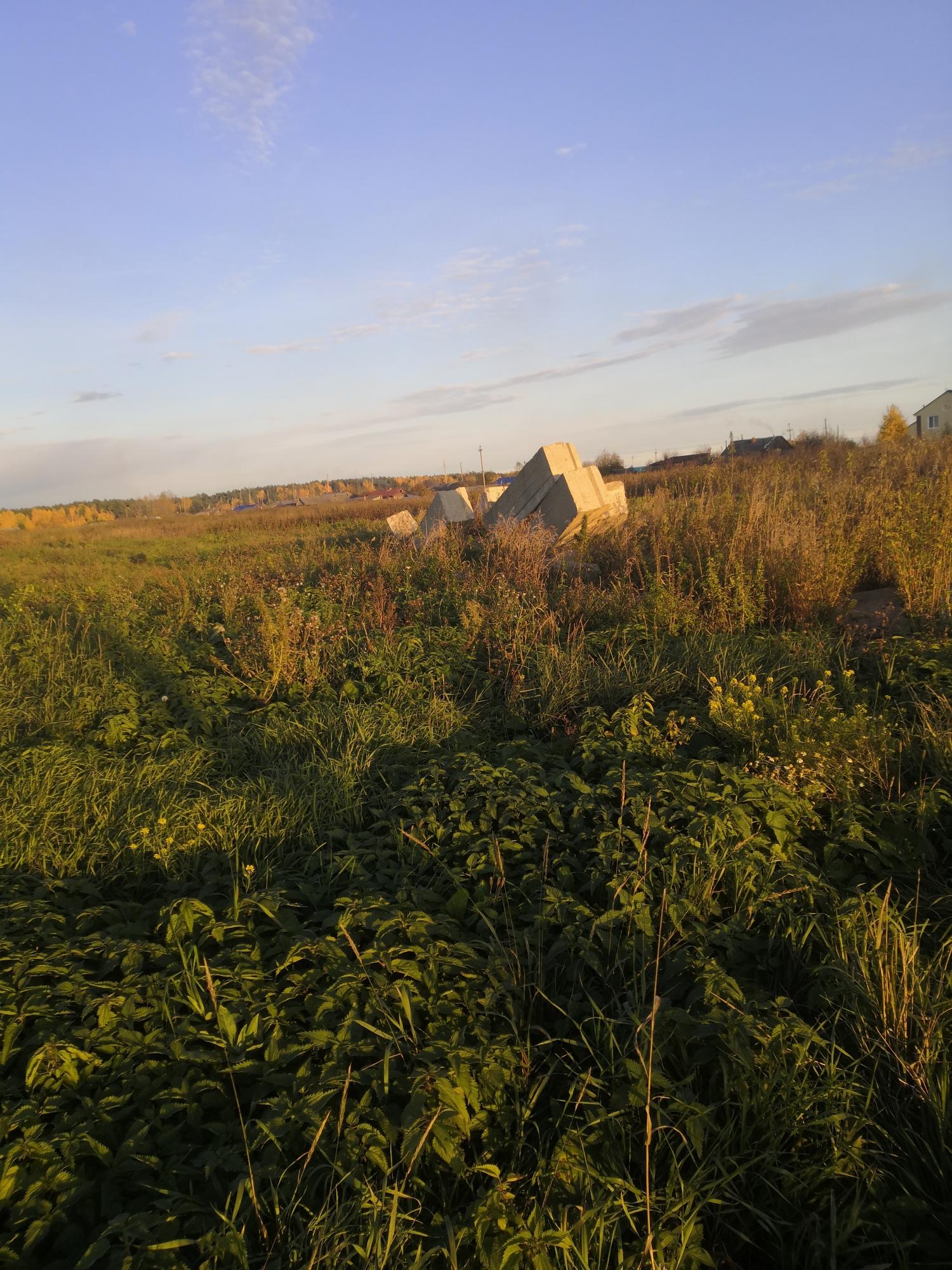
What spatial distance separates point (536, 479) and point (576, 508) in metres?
1.16

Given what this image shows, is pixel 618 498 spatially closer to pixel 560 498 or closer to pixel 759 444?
pixel 560 498

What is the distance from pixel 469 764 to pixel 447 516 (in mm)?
8789

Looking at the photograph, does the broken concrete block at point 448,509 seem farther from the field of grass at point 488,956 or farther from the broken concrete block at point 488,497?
the field of grass at point 488,956

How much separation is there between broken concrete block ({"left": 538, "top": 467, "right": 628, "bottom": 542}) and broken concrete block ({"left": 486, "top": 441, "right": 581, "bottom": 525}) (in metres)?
0.21

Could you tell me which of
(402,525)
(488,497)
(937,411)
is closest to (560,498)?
(488,497)

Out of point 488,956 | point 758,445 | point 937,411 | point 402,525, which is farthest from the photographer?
point 937,411

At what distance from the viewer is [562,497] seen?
9.05 meters

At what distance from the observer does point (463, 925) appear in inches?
106

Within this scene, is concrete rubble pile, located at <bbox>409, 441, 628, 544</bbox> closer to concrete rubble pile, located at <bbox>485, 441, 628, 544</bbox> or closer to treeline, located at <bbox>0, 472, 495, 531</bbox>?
concrete rubble pile, located at <bbox>485, 441, 628, 544</bbox>

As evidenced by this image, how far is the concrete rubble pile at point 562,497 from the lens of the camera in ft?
29.5

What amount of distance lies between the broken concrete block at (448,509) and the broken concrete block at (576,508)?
2437 millimetres

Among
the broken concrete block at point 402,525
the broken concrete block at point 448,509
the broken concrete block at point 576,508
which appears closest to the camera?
the broken concrete block at point 576,508

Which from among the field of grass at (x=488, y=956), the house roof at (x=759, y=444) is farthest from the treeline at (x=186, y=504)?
the field of grass at (x=488, y=956)

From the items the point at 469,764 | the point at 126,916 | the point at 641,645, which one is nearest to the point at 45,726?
the point at 126,916
